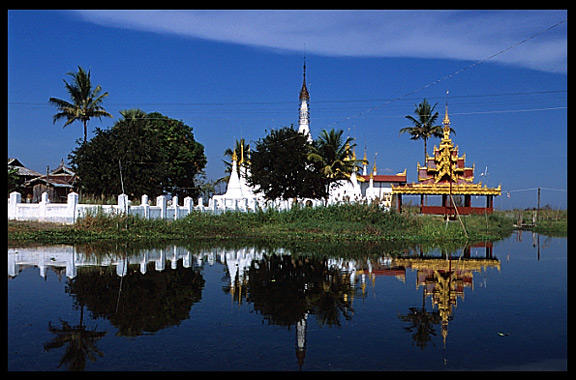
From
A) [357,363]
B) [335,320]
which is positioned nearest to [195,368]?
[357,363]

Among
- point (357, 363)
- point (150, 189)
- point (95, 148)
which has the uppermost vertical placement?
point (95, 148)

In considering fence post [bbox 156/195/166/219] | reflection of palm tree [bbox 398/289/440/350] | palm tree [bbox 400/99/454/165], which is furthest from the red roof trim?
reflection of palm tree [bbox 398/289/440/350]

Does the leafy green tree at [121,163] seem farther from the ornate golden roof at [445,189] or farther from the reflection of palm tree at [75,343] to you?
the reflection of palm tree at [75,343]

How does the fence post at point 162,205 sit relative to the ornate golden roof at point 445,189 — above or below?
below

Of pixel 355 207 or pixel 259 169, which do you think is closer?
pixel 355 207

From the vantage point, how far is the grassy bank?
2280 cm

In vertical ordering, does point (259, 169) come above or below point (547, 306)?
above

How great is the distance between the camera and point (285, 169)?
1451 inches

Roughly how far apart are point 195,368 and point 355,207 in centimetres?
2429

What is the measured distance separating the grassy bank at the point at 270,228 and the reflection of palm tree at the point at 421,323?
1514cm

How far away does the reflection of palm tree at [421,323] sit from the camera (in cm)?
786

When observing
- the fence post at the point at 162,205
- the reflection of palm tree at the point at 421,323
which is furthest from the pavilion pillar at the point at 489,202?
the reflection of palm tree at the point at 421,323

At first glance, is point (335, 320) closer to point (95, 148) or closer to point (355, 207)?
point (355, 207)
